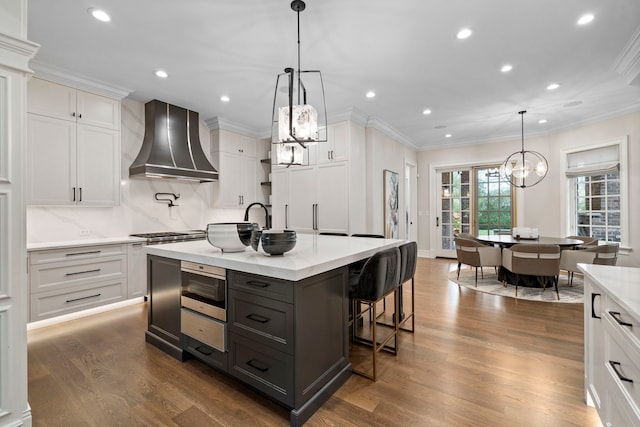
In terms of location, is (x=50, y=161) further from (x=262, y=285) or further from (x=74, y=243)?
(x=262, y=285)

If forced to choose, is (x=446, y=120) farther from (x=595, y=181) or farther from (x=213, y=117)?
(x=213, y=117)

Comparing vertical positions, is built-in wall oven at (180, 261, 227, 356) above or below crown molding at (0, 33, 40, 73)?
below

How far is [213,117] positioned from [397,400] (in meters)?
4.89

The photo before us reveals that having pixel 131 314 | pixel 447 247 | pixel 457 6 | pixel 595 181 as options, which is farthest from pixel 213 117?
pixel 595 181

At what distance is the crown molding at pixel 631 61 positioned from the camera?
2800 mm

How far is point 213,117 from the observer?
5090 millimetres

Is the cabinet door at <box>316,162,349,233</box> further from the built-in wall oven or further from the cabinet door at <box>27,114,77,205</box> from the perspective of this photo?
the cabinet door at <box>27,114,77,205</box>

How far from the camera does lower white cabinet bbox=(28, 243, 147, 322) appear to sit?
307 cm

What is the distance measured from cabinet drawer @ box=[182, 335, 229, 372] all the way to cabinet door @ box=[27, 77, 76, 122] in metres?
3.02

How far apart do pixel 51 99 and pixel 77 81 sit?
35cm

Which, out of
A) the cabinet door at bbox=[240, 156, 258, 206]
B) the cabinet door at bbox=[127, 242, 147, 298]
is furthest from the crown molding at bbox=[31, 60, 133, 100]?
the cabinet door at bbox=[240, 156, 258, 206]

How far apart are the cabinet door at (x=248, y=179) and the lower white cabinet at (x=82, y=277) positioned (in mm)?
2145

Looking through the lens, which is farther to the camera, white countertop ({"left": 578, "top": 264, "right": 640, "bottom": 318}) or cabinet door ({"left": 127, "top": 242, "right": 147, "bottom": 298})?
cabinet door ({"left": 127, "top": 242, "right": 147, "bottom": 298})

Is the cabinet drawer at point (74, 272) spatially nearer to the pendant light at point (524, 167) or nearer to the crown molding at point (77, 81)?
the crown molding at point (77, 81)
